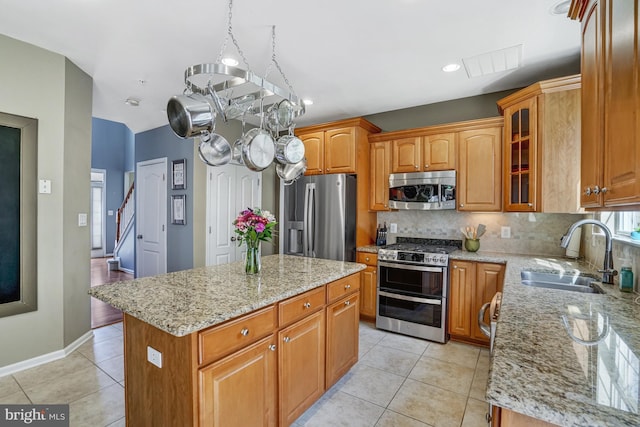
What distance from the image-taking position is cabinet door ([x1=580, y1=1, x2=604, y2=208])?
121cm

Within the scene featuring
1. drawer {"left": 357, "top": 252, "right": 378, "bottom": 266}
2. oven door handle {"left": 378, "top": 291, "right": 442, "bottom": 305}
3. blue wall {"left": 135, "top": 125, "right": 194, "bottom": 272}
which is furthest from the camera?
blue wall {"left": 135, "top": 125, "right": 194, "bottom": 272}

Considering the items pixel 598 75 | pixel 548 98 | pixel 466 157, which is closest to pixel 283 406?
pixel 598 75

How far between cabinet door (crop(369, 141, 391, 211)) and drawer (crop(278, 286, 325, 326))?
2.08 meters

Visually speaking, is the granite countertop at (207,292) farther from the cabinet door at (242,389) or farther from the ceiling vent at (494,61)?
the ceiling vent at (494,61)

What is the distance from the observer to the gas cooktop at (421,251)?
3.09 meters

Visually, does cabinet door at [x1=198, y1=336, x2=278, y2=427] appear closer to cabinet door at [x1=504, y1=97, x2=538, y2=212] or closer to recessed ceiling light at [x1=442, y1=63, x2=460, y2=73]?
cabinet door at [x1=504, y1=97, x2=538, y2=212]

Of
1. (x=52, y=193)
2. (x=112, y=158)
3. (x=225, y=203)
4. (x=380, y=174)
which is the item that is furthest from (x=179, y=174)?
(x=112, y=158)

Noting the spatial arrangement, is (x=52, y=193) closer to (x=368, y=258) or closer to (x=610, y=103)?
(x=368, y=258)

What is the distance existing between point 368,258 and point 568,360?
2730 mm

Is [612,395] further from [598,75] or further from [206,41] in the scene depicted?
[206,41]

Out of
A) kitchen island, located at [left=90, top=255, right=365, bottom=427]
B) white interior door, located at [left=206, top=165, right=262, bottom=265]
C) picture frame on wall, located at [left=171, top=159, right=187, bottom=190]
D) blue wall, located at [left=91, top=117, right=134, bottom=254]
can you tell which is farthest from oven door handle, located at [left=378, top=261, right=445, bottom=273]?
blue wall, located at [left=91, top=117, right=134, bottom=254]

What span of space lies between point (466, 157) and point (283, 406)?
296 cm

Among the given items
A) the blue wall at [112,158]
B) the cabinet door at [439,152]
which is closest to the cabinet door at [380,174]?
the cabinet door at [439,152]

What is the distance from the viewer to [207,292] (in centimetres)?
164
